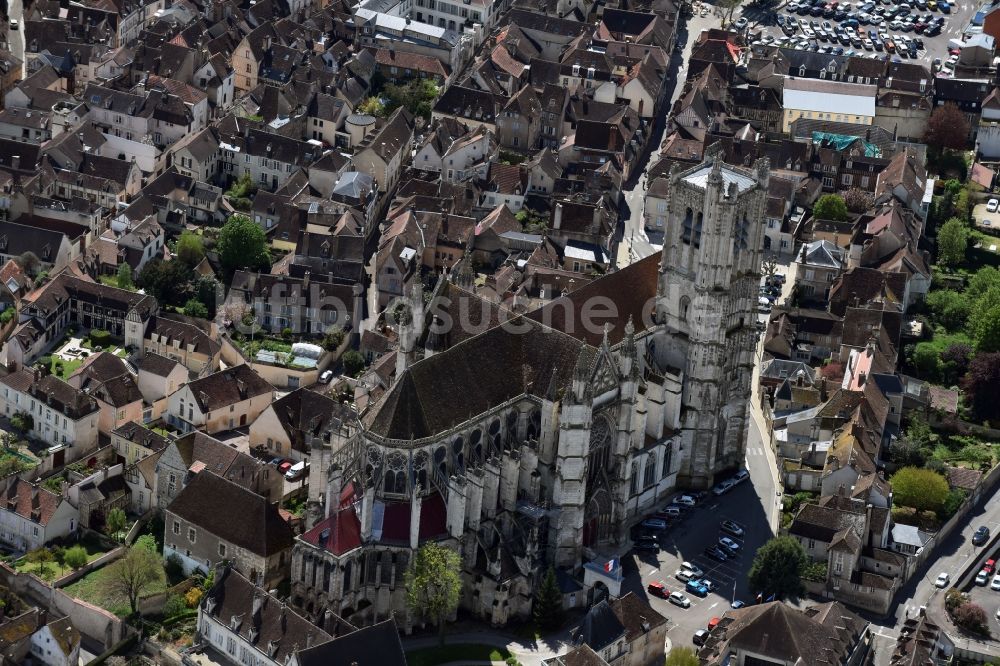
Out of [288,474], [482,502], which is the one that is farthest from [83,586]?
[482,502]

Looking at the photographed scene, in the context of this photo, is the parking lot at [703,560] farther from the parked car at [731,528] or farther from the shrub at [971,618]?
the shrub at [971,618]

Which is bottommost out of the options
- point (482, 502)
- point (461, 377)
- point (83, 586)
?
point (83, 586)

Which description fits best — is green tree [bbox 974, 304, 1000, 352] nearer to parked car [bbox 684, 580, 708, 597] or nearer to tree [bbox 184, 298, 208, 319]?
parked car [bbox 684, 580, 708, 597]

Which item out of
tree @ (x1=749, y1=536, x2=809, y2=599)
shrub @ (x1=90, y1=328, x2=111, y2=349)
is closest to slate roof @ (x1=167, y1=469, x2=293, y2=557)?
shrub @ (x1=90, y1=328, x2=111, y2=349)

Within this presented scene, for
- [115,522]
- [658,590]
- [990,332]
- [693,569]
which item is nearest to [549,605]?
[658,590]

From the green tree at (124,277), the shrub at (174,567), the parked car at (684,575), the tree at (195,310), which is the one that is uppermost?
the green tree at (124,277)

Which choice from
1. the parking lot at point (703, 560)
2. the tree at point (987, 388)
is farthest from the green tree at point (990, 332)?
the parking lot at point (703, 560)

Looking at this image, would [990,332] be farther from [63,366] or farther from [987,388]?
[63,366]

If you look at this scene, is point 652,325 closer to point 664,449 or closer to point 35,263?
point 664,449
